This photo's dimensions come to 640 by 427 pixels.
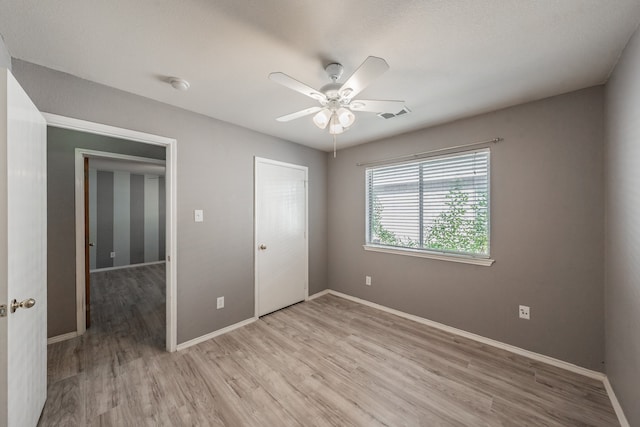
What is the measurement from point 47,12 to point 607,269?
3993 millimetres

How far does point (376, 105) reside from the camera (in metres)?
1.68

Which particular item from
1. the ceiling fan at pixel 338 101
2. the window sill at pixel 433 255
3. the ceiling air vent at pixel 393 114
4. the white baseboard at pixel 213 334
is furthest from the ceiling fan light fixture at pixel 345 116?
the white baseboard at pixel 213 334

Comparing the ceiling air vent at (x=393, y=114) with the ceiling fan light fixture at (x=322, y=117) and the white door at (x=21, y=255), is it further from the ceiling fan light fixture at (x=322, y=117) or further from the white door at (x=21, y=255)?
the white door at (x=21, y=255)

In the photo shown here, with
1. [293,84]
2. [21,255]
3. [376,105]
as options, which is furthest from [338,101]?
[21,255]

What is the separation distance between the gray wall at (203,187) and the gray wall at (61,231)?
0.20ft

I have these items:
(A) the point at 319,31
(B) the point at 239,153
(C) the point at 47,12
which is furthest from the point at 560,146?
(C) the point at 47,12

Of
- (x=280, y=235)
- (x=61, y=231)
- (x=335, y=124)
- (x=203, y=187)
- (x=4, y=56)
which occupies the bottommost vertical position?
(x=280, y=235)

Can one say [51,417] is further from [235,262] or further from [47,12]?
[47,12]

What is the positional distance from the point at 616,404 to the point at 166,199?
387 centimetres

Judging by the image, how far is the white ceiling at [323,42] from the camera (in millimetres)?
1239

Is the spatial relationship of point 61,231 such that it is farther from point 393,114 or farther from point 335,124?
point 393,114

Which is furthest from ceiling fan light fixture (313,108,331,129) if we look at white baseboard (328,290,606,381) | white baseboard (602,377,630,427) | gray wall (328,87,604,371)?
white baseboard (602,377,630,427)

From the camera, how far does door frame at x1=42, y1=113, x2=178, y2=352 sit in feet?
6.34

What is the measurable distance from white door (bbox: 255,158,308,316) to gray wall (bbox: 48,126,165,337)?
1.92 meters
